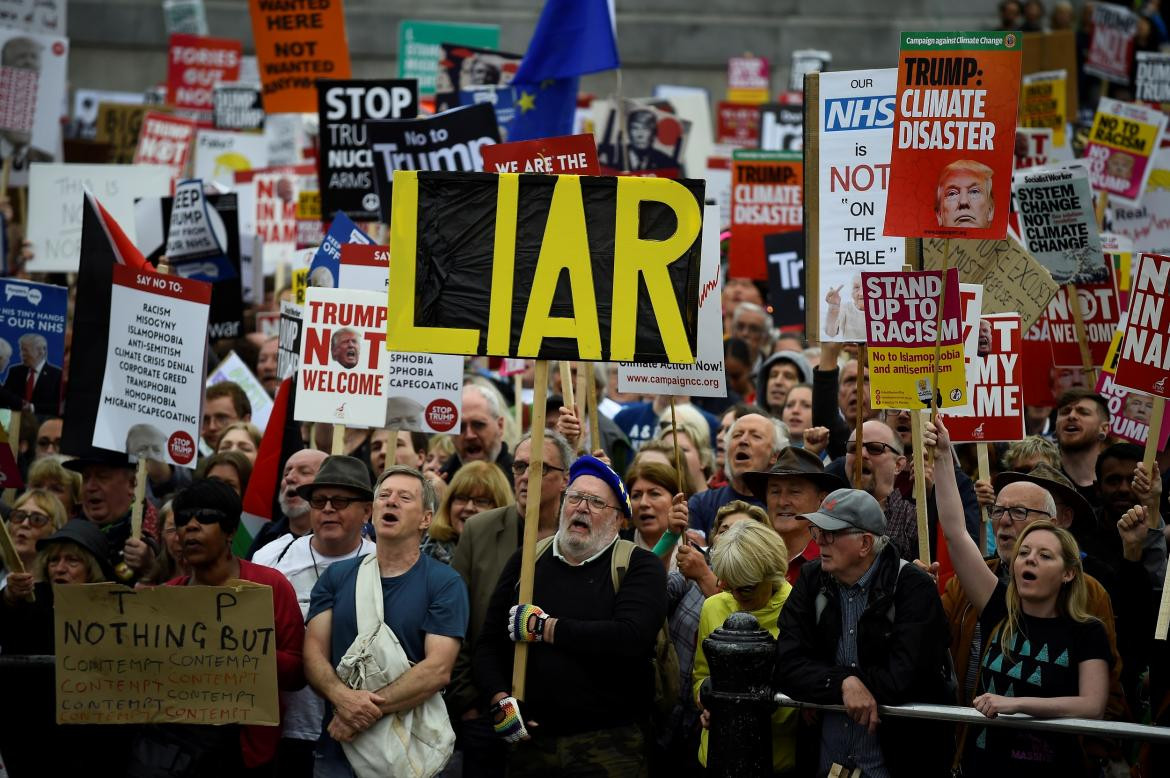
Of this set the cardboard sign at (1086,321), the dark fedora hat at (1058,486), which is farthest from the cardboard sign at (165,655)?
the cardboard sign at (1086,321)

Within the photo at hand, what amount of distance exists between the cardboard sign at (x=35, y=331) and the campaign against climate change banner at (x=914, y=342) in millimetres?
5005

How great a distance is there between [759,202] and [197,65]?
1104 centimetres

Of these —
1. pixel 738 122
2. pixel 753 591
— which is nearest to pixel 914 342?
pixel 753 591

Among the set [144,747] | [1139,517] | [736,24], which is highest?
[736,24]

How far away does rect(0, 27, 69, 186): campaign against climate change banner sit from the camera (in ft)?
47.4

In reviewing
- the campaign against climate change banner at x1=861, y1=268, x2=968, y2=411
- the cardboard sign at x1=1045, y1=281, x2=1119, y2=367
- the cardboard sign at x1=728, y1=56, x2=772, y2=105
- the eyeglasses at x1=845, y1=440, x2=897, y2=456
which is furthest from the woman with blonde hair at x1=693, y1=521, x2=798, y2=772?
the cardboard sign at x1=728, y1=56, x2=772, y2=105

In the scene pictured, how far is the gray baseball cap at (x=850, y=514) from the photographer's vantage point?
6289mm

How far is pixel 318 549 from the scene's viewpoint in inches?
295

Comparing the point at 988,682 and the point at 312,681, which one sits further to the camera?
the point at 312,681

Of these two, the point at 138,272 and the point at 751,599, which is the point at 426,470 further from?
the point at 751,599

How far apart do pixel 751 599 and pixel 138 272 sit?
3.84 meters

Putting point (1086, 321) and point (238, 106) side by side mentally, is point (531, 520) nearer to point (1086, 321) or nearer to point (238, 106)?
point (1086, 321)

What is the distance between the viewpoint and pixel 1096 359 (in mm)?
10531

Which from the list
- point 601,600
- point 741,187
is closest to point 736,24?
point 741,187
